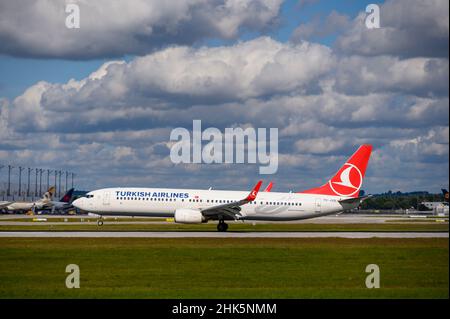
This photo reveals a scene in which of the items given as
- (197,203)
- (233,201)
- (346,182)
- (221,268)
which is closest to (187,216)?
(197,203)

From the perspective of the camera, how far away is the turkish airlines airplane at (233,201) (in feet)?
188

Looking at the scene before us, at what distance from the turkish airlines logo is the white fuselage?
116 cm

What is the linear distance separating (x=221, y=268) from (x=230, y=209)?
92.5ft

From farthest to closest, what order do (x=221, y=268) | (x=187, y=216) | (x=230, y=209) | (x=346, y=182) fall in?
(x=346, y=182) < (x=230, y=209) < (x=187, y=216) < (x=221, y=268)

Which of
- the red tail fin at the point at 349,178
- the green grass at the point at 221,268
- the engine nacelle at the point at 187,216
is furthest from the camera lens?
the red tail fin at the point at 349,178

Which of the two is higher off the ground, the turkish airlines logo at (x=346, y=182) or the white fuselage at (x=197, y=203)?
the turkish airlines logo at (x=346, y=182)

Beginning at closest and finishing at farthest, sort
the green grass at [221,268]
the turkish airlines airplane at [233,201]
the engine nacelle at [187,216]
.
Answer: the green grass at [221,268], the engine nacelle at [187,216], the turkish airlines airplane at [233,201]

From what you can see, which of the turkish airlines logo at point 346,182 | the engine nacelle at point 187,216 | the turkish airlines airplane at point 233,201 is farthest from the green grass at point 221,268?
the turkish airlines logo at point 346,182

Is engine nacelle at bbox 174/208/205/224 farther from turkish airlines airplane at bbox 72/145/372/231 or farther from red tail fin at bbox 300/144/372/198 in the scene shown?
red tail fin at bbox 300/144/372/198

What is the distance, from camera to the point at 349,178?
204 ft

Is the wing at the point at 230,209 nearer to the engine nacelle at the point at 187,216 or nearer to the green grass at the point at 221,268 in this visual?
the engine nacelle at the point at 187,216

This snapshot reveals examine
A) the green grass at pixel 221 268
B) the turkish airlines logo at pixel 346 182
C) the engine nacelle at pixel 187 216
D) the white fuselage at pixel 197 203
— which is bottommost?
the green grass at pixel 221 268

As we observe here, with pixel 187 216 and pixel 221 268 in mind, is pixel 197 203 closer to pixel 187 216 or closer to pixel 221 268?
pixel 187 216
